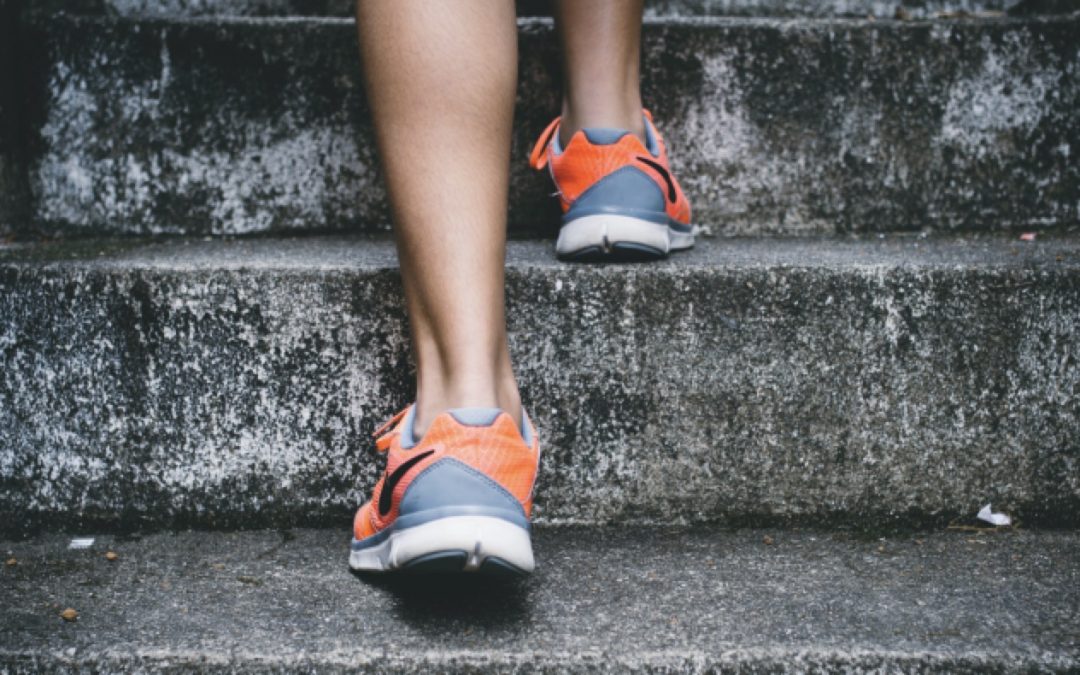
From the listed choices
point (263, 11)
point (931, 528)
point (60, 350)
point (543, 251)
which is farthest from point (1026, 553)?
point (263, 11)

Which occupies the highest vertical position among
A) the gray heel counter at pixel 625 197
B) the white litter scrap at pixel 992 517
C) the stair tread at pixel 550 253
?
the gray heel counter at pixel 625 197

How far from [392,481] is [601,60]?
2.02ft

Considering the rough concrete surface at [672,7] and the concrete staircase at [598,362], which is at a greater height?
the rough concrete surface at [672,7]

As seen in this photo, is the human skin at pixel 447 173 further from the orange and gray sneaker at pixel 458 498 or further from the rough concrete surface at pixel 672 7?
the rough concrete surface at pixel 672 7

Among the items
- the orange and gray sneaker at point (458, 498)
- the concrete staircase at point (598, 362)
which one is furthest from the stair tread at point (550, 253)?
the orange and gray sneaker at point (458, 498)

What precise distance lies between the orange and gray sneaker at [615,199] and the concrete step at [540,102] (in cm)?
19

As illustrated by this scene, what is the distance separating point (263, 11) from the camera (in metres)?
1.61

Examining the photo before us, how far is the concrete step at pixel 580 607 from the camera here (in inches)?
30.6

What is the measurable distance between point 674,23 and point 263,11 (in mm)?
787

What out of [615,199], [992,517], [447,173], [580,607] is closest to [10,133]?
[447,173]

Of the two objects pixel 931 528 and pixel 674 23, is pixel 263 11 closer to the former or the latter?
pixel 674 23

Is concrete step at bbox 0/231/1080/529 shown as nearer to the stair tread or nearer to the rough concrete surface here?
the stair tread

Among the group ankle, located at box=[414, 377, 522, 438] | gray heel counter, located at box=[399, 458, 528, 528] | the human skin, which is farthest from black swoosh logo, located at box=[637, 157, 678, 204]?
gray heel counter, located at box=[399, 458, 528, 528]

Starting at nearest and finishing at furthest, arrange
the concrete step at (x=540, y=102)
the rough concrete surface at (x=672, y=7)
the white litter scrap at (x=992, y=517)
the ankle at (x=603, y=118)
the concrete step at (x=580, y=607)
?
1. the concrete step at (x=580, y=607)
2. the white litter scrap at (x=992, y=517)
3. the ankle at (x=603, y=118)
4. the concrete step at (x=540, y=102)
5. the rough concrete surface at (x=672, y=7)
